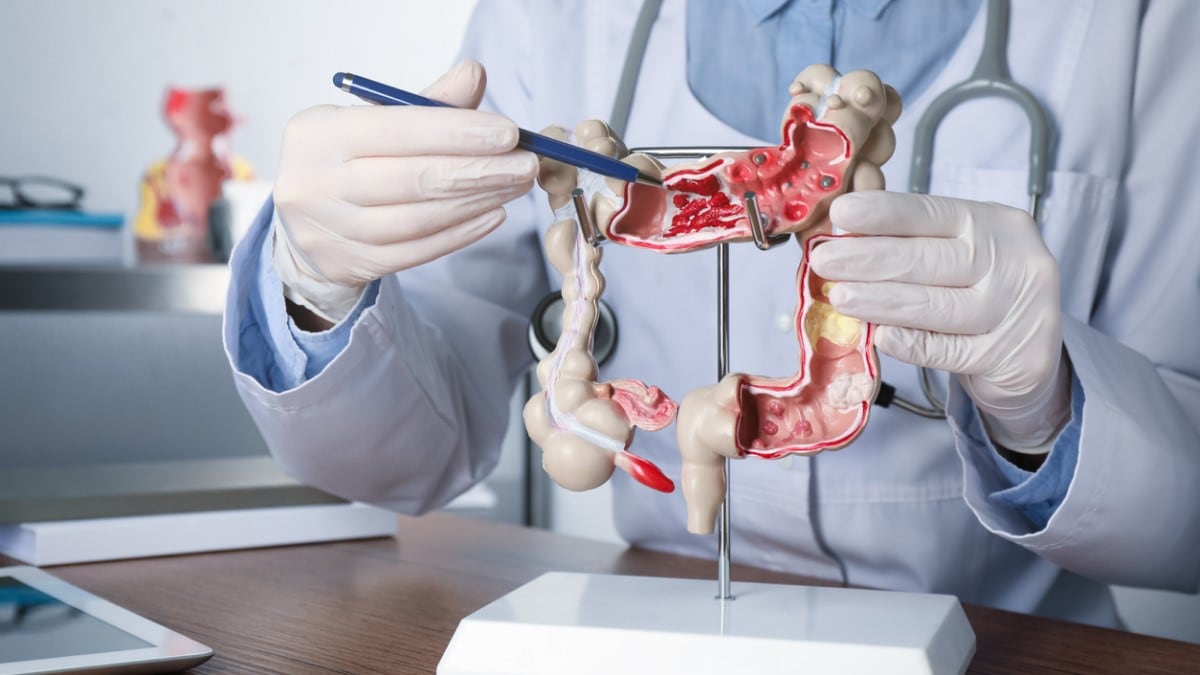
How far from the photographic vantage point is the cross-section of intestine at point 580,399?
61 centimetres

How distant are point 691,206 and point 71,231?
98cm

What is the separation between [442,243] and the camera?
2.23ft

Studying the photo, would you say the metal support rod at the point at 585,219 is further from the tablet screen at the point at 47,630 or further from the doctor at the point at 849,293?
the tablet screen at the point at 47,630

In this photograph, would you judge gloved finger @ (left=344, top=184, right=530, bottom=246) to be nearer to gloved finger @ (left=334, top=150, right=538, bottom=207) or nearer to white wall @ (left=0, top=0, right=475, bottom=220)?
gloved finger @ (left=334, top=150, right=538, bottom=207)

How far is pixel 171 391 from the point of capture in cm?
143

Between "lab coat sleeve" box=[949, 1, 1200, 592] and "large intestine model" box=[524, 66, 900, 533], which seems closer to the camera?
"large intestine model" box=[524, 66, 900, 533]

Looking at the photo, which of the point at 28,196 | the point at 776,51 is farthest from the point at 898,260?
the point at 28,196

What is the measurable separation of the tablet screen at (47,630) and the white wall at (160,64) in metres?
1.08

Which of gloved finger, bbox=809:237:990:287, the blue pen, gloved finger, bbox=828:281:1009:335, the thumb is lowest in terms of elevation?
gloved finger, bbox=828:281:1009:335

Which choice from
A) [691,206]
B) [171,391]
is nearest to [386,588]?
[691,206]

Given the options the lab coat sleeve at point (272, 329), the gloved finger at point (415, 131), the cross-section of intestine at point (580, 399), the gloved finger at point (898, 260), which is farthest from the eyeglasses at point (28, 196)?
the gloved finger at point (898, 260)

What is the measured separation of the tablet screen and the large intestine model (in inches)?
10.8

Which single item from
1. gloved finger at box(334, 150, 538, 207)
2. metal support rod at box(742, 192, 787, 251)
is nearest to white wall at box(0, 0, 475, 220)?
gloved finger at box(334, 150, 538, 207)

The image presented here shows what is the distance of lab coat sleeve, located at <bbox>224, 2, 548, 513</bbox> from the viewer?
0.80 m
